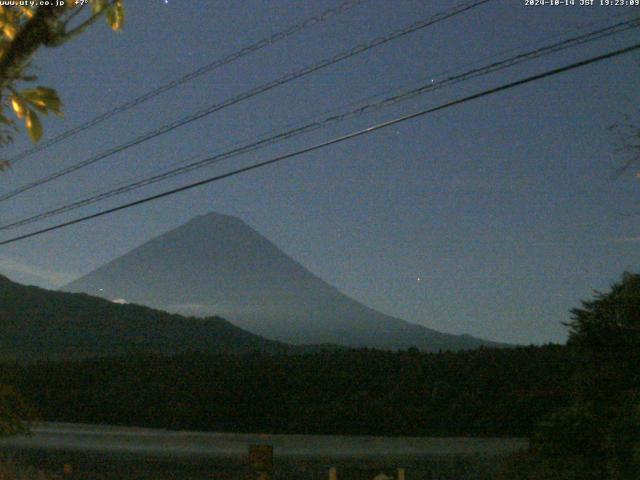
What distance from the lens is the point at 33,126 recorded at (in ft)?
22.5

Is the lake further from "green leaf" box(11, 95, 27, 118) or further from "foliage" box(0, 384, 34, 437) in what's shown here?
"green leaf" box(11, 95, 27, 118)

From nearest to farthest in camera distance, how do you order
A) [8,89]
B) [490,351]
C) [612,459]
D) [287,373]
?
1. [8,89]
2. [612,459]
3. [490,351]
4. [287,373]

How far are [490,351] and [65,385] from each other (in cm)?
1537

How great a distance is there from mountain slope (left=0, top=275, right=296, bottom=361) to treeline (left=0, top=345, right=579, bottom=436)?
1946 cm

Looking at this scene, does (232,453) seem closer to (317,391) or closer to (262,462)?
(317,391)

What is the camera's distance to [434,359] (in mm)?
25484

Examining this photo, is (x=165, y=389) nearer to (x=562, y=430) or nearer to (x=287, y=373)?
(x=287, y=373)

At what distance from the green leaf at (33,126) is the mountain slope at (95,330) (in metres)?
42.7

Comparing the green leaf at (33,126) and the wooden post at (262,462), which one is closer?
the green leaf at (33,126)

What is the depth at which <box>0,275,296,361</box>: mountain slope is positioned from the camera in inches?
2020

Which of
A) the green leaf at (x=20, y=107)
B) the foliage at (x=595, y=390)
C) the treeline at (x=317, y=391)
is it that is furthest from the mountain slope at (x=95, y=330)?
the green leaf at (x=20, y=107)

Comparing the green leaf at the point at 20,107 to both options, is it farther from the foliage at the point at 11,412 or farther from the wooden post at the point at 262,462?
the foliage at the point at 11,412

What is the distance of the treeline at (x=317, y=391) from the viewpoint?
75.4ft

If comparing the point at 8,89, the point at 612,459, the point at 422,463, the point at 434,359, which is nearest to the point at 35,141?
the point at 8,89
